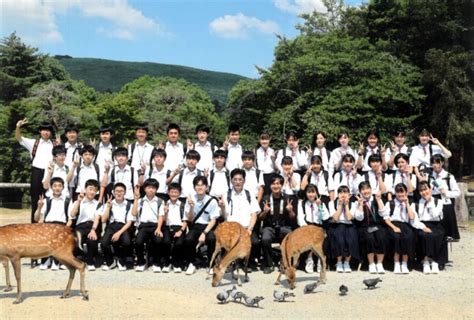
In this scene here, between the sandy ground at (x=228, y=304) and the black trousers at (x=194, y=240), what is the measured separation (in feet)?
1.06

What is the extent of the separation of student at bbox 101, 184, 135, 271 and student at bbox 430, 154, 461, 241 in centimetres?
539

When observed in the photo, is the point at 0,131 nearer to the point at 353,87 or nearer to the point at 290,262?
the point at 353,87

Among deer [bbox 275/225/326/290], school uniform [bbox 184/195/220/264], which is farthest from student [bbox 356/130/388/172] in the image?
school uniform [bbox 184/195/220/264]

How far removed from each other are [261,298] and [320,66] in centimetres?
2054

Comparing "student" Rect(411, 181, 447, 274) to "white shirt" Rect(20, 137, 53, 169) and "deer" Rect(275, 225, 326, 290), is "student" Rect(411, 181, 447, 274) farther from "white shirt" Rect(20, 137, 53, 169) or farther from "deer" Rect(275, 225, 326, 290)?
"white shirt" Rect(20, 137, 53, 169)

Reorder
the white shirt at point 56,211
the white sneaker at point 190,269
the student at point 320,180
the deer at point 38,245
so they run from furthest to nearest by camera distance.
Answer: the student at point 320,180 < the white shirt at point 56,211 < the white sneaker at point 190,269 < the deer at point 38,245

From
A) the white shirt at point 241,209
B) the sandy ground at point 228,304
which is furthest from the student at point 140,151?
the sandy ground at point 228,304

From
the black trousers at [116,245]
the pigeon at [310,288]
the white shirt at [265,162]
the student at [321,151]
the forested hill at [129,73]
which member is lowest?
the pigeon at [310,288]

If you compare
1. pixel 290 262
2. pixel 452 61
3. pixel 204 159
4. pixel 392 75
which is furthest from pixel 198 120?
pixel 290 262

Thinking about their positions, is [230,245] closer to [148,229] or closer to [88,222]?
[148,229]

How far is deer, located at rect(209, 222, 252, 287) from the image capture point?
25.5 feet

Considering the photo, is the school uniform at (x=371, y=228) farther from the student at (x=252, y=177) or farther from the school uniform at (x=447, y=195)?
the student at (x=252, y=177)

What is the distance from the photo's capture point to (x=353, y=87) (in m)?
25.0

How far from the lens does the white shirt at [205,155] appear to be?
10023mm
